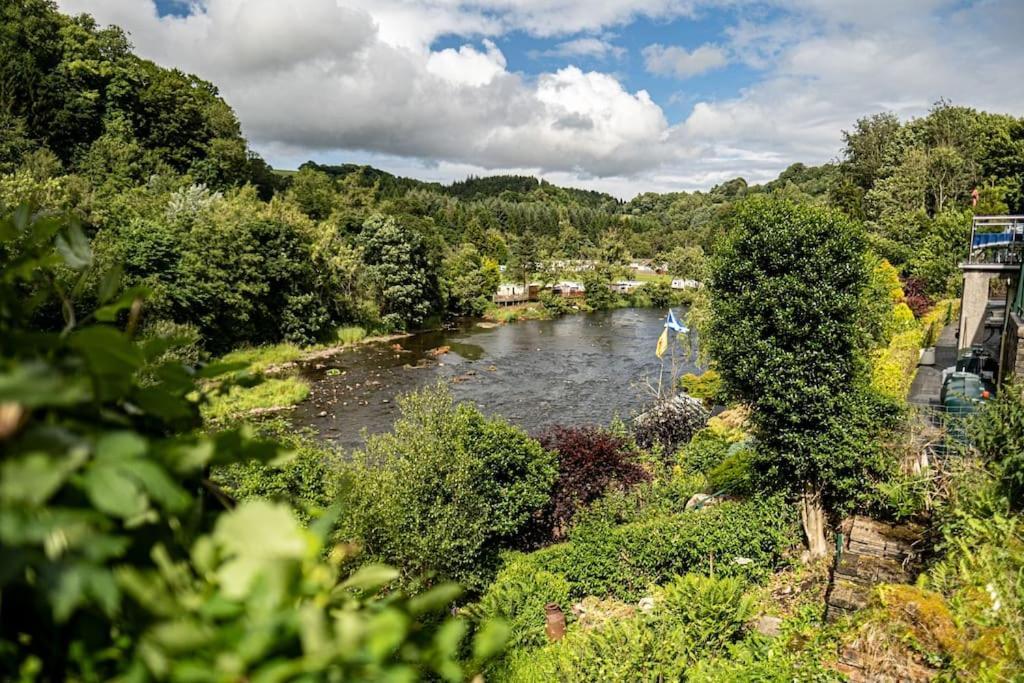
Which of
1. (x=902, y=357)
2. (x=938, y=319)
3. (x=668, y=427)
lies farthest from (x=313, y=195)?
(x=902, y=357)

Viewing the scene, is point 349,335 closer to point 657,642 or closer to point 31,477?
point 657,642

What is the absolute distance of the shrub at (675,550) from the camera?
8469 millimetres

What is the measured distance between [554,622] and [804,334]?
532cm

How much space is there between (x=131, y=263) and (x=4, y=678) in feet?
79.8

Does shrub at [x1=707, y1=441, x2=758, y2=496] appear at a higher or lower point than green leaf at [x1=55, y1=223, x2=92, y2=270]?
lower

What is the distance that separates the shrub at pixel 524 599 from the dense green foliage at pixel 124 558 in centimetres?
718

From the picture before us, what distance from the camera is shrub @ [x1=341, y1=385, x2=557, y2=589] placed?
313 inches

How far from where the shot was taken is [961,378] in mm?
11477

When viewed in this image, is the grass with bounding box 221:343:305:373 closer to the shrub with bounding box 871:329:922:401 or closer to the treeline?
the treeline

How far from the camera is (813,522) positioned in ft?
28.4

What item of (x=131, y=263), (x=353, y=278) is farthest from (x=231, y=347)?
(x=353, y=278)

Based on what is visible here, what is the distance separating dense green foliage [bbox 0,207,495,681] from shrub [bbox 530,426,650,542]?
999 centimetres

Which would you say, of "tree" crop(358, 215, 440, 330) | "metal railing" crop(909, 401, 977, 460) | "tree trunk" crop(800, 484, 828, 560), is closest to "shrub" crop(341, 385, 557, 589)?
"tree trunk" crop(800, 484, 828, 560)

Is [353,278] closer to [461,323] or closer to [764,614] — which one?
[461,323]
